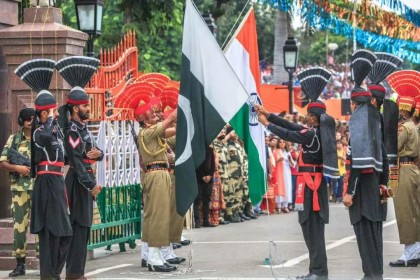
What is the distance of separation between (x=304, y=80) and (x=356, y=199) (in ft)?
4.74

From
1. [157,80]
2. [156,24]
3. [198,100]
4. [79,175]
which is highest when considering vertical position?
[156,24]

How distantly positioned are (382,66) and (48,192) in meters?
4.01

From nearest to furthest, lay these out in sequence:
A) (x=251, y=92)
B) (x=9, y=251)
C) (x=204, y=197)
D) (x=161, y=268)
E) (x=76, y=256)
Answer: (x=76, y=256) → (x=161, y=268) → (x=251, y=92) → (x=9, y=251) → (x=204, y=197)

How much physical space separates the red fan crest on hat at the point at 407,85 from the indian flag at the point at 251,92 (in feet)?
5.91

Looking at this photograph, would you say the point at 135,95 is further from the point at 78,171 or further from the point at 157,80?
the point at 78,171

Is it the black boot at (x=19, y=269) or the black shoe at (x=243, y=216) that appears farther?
the black shoe at (x=243, y=216)

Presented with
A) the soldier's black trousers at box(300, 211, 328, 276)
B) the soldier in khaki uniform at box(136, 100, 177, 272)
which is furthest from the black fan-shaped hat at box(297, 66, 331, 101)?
the soldier in khaki uniform at box(136, 100, 177, 272)

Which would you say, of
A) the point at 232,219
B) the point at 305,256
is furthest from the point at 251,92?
the point at 232,219

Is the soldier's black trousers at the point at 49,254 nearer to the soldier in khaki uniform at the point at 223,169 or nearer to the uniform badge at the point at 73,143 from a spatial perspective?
the uniform badge at the point at 73,143

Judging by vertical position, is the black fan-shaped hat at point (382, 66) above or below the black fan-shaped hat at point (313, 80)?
above

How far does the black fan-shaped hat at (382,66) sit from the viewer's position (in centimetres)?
1391

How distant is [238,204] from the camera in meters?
23.9

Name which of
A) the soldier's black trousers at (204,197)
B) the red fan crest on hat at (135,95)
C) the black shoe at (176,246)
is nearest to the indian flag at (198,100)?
the red fan crest on hat at (135,95)

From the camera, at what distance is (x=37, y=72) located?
13320mm
